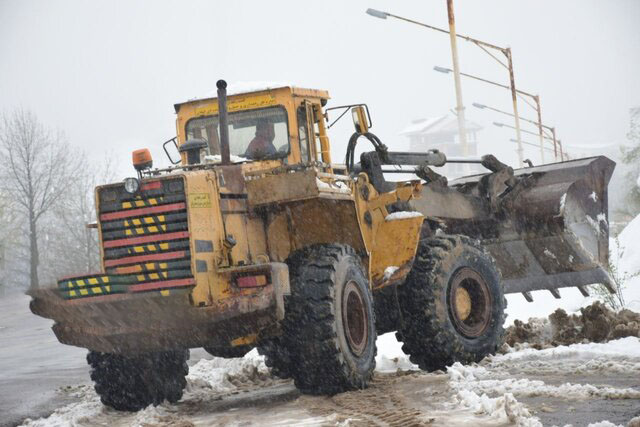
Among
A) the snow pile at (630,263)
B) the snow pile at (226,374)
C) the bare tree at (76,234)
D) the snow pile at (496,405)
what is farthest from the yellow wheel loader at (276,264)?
the bare tree at (76,234)

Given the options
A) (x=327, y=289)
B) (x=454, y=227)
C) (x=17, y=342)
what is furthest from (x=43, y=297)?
(x=17, y=342)

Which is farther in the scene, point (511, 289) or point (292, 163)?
point (511, 289)

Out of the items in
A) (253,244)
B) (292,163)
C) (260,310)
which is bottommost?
(260,310)

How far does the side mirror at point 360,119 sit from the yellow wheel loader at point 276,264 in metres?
0.02

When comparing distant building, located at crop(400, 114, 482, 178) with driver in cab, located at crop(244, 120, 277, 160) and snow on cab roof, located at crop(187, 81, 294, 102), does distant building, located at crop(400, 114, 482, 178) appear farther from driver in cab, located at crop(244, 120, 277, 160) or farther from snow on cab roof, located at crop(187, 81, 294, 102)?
driver in cab, located at crop(244, 120, 277, 160)

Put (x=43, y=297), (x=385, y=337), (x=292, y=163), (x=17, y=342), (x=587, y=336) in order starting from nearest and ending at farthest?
(x=43, y=297), (x=292, y=163), (x=587, y=336), (x=385, y=337), (x=17, y=342)

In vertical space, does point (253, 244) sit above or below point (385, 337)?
above

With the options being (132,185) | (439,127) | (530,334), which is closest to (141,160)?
(132,185)

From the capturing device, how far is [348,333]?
825cm

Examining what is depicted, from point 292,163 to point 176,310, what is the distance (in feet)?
6.77

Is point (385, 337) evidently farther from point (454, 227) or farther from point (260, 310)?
point (260, 310)

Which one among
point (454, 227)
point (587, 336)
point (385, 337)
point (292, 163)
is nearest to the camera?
point (292, 163)

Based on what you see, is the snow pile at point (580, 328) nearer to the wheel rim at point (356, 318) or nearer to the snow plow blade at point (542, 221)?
the snow plow blade at point (542, 221)

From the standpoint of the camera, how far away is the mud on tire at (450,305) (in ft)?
30.9
